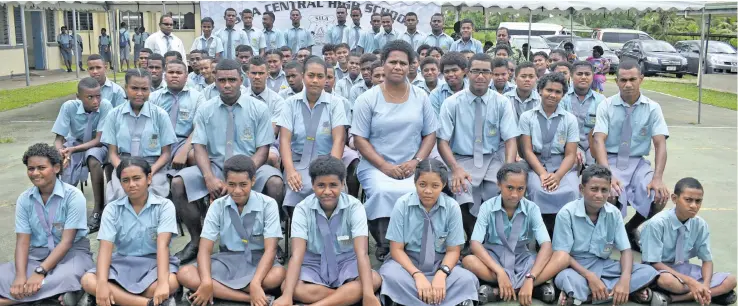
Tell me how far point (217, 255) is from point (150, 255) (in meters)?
0.38

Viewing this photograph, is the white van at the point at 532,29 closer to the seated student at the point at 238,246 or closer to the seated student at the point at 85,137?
the seated student at the point at 85,137

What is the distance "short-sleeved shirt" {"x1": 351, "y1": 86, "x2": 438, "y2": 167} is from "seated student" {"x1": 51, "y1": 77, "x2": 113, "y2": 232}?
2.16 m

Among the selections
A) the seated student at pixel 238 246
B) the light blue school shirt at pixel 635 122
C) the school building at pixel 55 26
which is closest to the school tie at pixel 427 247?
the seated student at pixel 238 246

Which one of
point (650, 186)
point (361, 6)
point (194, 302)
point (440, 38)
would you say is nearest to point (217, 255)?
point (194, 302)

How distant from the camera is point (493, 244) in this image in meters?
4.21

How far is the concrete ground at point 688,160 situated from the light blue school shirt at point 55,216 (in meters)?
0.86

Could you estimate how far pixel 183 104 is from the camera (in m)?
5.72

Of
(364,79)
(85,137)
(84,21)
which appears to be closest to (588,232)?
(364,79)

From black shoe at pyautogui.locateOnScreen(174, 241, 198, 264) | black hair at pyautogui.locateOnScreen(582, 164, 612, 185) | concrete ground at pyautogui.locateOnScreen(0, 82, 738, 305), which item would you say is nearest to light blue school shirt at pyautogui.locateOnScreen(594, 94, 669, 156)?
concrete ground at pyautogui.locateOnScreen(0, 82, 738, 305)

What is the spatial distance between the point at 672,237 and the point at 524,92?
213 cm

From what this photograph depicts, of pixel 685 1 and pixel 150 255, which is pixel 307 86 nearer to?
pixel 150 255

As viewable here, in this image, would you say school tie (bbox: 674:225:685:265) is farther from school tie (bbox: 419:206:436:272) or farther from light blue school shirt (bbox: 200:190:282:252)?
light blue school shirt (bbox: 200:190:282:252)

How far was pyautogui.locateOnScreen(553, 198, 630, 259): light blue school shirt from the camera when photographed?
409 centimetres

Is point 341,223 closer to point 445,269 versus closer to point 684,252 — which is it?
point 445,269
